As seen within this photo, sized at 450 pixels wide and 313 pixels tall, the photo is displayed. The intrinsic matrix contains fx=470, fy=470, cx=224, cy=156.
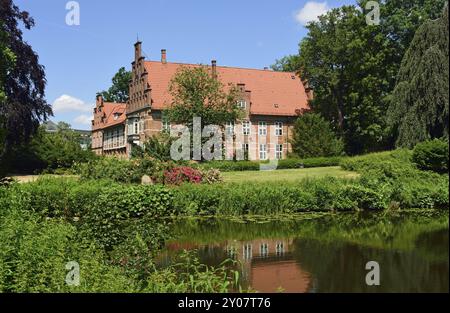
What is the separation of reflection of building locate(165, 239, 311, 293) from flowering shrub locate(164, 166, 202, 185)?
33.1 feet

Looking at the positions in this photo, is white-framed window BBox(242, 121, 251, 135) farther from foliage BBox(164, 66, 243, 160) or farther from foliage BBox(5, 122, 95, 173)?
foliage BBox(5, 122, 95, 173)

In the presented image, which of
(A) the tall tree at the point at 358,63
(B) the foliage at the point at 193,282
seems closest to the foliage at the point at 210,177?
(A) the tall tree at the point at 358,63

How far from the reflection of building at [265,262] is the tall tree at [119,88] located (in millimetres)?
66564

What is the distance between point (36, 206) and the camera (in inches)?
651

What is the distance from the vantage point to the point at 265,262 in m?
8.80

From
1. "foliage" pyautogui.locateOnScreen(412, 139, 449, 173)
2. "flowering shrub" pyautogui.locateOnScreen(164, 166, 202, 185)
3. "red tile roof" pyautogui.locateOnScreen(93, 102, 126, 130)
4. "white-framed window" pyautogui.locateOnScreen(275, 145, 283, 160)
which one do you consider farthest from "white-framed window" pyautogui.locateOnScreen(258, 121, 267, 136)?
"foliage" pyautogui.locateOnScreen(412, 139, 449, 173)

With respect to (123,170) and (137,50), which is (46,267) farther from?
(137,50)

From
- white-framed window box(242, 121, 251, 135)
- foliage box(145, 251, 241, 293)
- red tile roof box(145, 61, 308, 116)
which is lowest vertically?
foliage box(145, 251, 241, 293)

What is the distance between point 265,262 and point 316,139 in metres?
29.4

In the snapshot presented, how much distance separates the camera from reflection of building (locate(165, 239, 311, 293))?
6.46 m

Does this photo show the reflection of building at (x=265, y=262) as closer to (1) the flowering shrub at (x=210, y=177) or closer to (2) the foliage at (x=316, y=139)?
(1) the flowering shrub at (x=210, y=177)

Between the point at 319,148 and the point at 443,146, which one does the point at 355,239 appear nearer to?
the point at 443,146

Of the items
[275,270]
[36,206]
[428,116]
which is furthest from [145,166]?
[428,116]

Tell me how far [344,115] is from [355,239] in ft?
101
